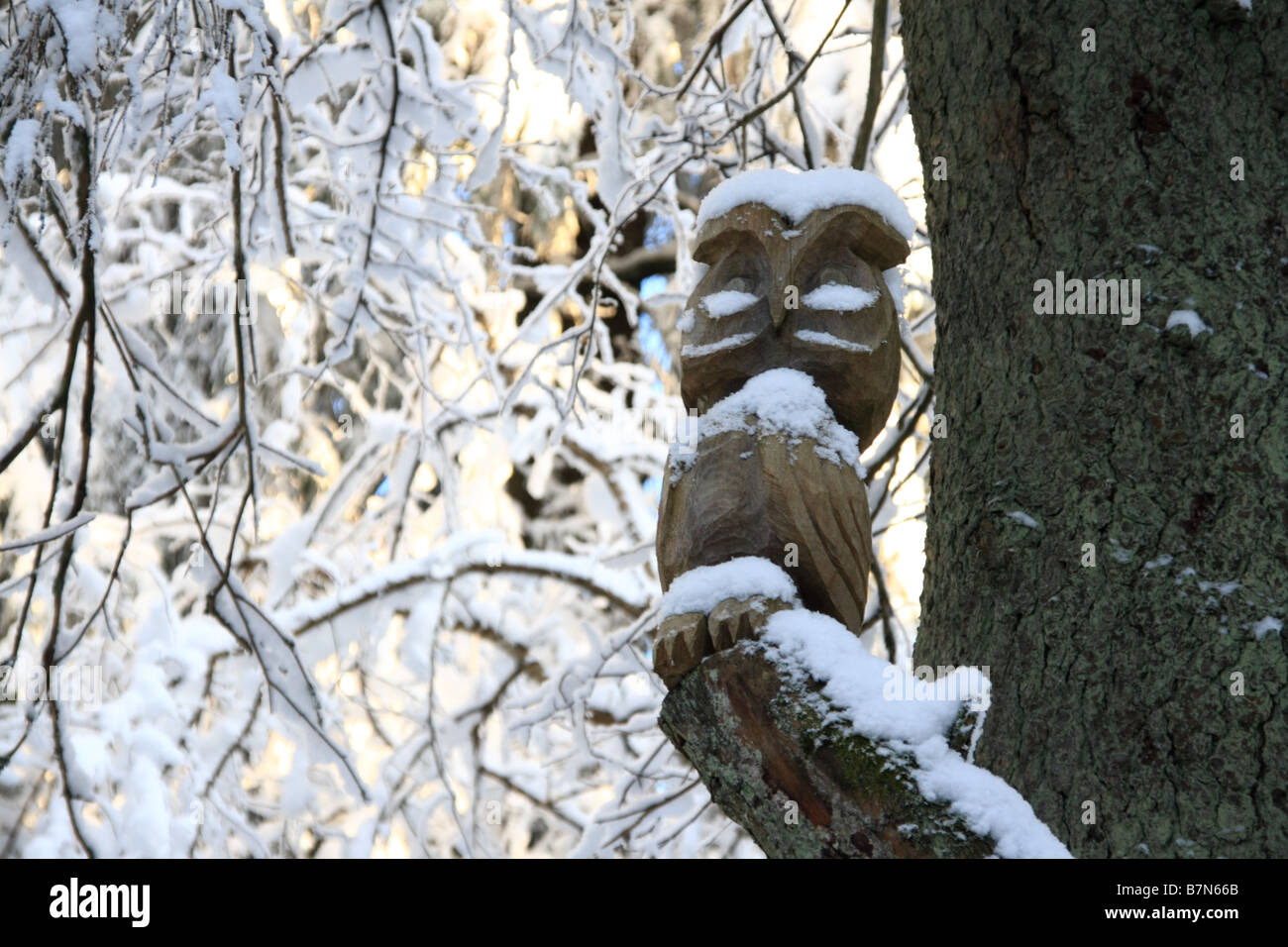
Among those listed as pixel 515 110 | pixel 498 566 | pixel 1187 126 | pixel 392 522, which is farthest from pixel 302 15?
pixel 1187 126

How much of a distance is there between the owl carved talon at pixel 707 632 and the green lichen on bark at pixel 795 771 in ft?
0.07

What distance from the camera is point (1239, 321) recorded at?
1.44 meters

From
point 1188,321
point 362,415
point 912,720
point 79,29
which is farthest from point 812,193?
point 362,415

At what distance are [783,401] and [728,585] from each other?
0.27 metres

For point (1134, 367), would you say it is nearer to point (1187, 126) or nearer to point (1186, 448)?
point (1186, 448)

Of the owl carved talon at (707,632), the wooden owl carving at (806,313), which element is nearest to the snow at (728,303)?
the wooden owl carving at (806,313)

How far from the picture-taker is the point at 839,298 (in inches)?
66.7

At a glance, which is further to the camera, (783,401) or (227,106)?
(227,106)

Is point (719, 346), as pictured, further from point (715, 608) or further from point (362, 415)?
point (362, 415)

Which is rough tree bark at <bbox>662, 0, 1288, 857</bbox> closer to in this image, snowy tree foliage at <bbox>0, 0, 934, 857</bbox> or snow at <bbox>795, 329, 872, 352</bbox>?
snow at <bbox>795, 329, 872, 352</bbox>

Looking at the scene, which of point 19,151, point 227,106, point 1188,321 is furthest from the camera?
point 227,106

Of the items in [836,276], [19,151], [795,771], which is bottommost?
[795,771]

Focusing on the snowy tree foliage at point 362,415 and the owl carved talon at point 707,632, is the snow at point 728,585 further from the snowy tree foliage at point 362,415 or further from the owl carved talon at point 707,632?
the snowy tree foliage at point 362,415

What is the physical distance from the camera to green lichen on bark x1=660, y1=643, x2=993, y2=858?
49.8 inches
